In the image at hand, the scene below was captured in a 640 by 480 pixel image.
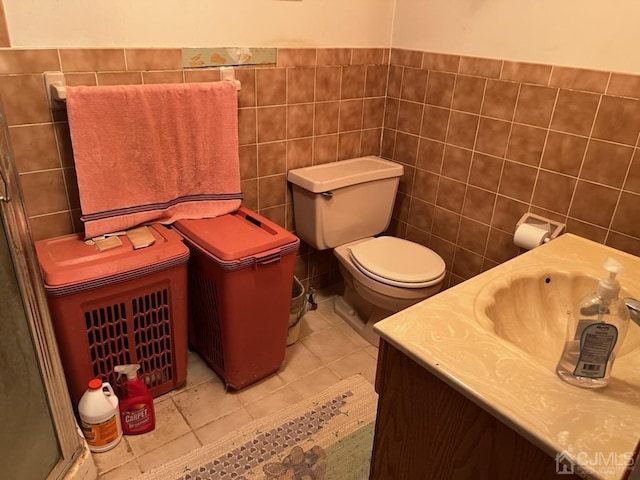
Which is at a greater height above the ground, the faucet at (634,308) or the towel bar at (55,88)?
the towel bar at (55,88)

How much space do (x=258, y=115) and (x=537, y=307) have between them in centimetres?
124

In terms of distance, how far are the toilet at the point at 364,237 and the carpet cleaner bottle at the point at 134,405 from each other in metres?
0.90

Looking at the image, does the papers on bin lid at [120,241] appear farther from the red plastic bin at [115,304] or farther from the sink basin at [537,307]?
the sink basin at [537,307]

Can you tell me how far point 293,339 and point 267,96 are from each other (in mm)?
1019

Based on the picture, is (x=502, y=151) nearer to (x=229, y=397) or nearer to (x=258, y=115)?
(x=258, y=115)

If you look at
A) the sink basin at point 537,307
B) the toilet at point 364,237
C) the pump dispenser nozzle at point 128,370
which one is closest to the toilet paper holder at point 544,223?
the toilet at point 364,237

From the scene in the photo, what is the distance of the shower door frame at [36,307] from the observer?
1044mm

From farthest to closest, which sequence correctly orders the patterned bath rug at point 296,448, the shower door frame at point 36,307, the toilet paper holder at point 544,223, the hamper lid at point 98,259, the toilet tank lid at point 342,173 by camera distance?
1. the toilet tank lid at point 342,173
2. the toilet paper holder at point 544,223
3. the patterned bath rug at point 296,448
4. the hamper lid at point 98,259
5. the shower door frame at point 36,307

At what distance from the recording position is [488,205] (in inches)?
77.9

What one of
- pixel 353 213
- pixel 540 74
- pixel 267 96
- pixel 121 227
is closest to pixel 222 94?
pixel 267 96

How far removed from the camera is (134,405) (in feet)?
5.17

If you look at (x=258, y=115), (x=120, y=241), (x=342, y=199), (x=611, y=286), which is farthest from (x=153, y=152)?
(x=611, y=286)

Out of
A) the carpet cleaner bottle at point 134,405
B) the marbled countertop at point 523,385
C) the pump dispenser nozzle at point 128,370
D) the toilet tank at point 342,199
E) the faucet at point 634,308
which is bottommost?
the carpet cleaner bottle at point 134,405

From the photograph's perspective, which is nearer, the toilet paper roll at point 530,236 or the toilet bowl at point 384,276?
the toilet paper roll at point 530,236
